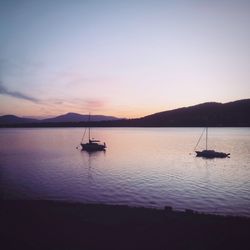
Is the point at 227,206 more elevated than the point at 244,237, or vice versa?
the point at 244,237

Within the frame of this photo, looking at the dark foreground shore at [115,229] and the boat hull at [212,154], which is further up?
the dark foreground shore at [115,229]

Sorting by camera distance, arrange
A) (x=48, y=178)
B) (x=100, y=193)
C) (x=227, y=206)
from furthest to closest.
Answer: (x=48, y=178) < (x=100, y=193) < (x=227, y=206)

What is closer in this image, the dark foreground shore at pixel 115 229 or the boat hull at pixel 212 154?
the dark foreground shore at pixel 115 229

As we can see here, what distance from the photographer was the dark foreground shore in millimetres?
15078

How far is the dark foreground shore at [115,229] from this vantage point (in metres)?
15.1

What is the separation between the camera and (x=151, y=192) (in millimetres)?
38062

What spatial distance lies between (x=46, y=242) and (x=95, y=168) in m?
49.1

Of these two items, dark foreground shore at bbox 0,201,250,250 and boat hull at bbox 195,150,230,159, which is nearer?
dark foreground shore at bbox 0,201,250,250

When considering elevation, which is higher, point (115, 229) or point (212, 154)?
point (115, 229)

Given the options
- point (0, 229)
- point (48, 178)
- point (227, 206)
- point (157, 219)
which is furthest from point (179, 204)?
point (48, 178)

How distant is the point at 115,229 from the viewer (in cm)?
1706

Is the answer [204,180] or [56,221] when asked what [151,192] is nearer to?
[204,180]

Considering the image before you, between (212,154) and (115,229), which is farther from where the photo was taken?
(212,154)

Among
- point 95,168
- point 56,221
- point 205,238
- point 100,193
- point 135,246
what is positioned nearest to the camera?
point 135,246
